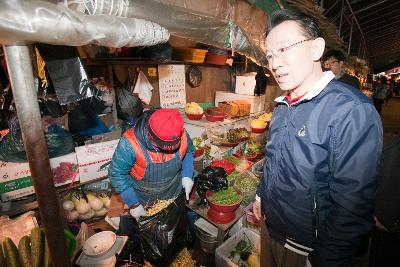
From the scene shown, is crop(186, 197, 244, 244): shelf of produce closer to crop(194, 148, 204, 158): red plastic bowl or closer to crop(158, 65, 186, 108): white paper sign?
crop(194, 148, 204, 158): red plastic bowl

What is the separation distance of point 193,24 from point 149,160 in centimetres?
182

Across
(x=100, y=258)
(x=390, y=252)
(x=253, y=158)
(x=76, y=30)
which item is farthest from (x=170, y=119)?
(x=390, y=252)

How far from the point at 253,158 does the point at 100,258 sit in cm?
367

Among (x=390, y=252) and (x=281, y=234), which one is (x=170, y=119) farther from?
(x=390, y=252)

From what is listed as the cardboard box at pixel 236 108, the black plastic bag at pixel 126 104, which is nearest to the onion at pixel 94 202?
the black plastic bag at pixel 126 104

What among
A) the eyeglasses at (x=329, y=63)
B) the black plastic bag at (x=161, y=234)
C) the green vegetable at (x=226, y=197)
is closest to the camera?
the black plastic bag at (x=161, y=234)

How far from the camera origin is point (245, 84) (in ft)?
20.9

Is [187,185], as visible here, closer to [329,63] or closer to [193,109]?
[193,109]

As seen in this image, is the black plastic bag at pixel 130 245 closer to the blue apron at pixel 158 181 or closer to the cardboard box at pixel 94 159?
the blue apron at pixel 158 181

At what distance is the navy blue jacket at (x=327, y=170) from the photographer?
1.56 m

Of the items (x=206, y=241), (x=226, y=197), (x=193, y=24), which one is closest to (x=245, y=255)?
(x=206, y=241)

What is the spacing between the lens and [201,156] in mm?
4859

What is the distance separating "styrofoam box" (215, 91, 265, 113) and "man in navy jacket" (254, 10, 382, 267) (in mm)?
4051

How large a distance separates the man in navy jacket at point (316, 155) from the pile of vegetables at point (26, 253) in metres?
2.33
